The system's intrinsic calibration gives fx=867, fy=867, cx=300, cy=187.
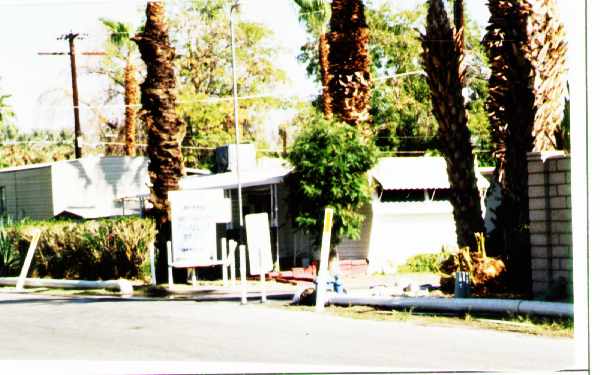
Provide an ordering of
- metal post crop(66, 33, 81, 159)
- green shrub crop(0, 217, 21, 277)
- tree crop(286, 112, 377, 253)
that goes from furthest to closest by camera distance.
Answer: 1. metal post crop(66, 33, 81, 159)
2. green shrub crop(0, 217, 21, 277)
3. tree crop(286, 112, 377, 253)

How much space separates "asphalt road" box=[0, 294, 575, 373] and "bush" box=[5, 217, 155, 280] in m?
6.87

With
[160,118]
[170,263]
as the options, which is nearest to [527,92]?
[170,263]

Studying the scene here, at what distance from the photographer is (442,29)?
15.3m

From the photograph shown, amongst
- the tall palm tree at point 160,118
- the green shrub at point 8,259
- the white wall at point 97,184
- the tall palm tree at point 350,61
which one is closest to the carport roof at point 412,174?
the tall palm tree at point 350,61

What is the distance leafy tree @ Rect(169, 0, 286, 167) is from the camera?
4341cm

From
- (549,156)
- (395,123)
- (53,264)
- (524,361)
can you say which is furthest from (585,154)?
(395,123)

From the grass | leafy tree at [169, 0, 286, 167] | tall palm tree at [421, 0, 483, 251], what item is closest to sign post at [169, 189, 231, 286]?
tall palm tree at [421, 0, 483, 251]

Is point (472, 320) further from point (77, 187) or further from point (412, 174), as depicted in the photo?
point (77, 187)

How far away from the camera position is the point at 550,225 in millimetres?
11688

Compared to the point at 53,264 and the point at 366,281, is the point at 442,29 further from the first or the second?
the point at 53,264

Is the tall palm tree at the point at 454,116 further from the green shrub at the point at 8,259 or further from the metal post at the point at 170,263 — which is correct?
the green shrub at the point at 8,259

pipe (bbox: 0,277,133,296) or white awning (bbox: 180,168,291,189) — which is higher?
white awning (bbox: 180,168,291,189)

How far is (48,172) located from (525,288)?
19.6m

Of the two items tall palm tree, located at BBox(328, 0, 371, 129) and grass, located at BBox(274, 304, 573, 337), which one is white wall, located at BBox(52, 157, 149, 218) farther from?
grass, located at BBox(274, 304, 573, 337)
